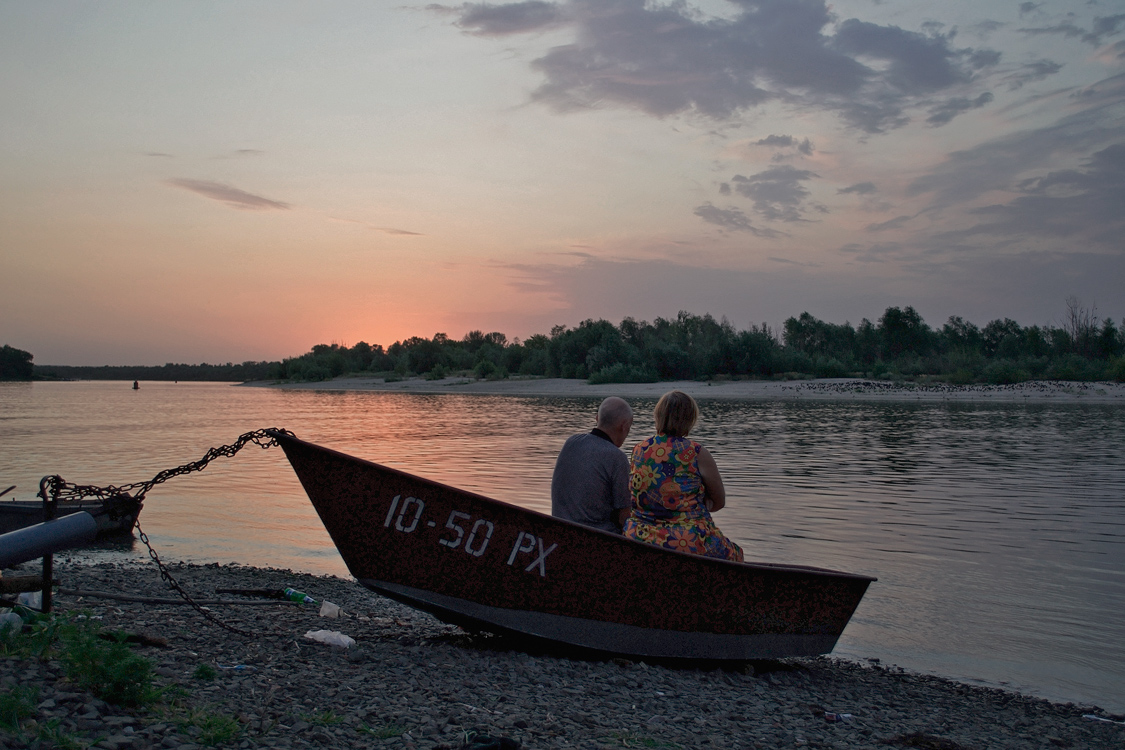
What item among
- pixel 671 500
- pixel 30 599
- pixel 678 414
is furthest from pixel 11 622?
pixel 678 414

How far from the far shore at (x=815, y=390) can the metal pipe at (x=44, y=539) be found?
97.1 feet

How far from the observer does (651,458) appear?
5203 mm

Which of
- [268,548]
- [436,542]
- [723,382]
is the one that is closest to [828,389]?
[723,382]

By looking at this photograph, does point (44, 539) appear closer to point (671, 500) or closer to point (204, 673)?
point (204, 673)

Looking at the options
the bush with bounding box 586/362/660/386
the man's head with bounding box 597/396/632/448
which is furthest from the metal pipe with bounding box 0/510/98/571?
the bush with bounding box 586/362/660/386

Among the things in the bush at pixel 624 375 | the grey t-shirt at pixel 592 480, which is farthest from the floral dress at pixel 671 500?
the bush at pixel 624 375

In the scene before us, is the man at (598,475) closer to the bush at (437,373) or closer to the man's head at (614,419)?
the man's head at (614,419)

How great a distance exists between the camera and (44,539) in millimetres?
4254

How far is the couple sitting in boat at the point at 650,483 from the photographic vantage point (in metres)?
5.17

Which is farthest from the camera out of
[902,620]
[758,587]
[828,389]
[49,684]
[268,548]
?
[828,389]

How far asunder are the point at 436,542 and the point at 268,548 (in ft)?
19.3

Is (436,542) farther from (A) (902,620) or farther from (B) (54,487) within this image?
(A) (902,620)

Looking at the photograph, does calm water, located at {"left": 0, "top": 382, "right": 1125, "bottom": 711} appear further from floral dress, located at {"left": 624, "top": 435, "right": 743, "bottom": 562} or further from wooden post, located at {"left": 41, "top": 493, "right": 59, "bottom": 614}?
wooden post, located at {"left": 41, "top": 493, "right": 59, "bottom": 614}

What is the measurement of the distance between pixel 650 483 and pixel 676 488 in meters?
0.17
